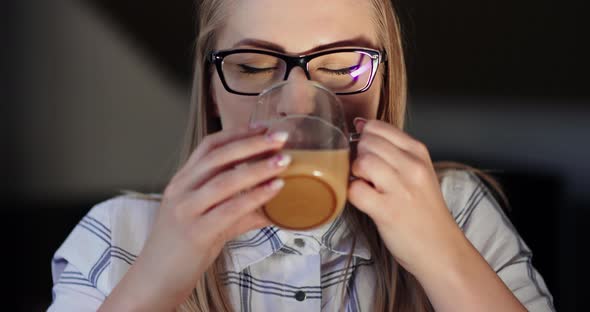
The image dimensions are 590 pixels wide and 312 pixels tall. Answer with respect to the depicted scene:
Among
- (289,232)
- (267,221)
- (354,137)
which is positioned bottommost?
(289,232)

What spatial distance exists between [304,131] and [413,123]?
2.26 metres

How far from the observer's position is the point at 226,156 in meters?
0.79

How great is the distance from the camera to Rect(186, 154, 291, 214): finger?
749 mm

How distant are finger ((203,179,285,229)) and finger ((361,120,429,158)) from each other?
6.0 inches

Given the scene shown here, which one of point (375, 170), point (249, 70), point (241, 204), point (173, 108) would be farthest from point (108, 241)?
point (173, 108)

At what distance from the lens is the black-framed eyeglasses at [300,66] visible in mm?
1031

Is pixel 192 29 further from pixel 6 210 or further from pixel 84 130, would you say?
pixel 6 210

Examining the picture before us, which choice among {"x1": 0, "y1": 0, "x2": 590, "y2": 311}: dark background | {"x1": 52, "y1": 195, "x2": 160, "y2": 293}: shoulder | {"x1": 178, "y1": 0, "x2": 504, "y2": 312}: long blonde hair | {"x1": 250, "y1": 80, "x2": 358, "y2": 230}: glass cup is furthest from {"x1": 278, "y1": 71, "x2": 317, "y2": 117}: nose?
{"x1": 0, "y1": 0, "x2": 590, "y2": 311}: dark background

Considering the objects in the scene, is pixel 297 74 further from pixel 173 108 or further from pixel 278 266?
pixel 173 108

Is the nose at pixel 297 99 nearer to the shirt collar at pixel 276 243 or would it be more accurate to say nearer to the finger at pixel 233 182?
the finger at pixel 233 182

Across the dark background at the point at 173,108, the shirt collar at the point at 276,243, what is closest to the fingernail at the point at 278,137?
the shirt collar at the point at 276,243

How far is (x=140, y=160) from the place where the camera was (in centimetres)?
288

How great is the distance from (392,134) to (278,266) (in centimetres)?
47

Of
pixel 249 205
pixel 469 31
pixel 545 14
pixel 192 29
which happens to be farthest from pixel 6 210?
pixel 545 14
